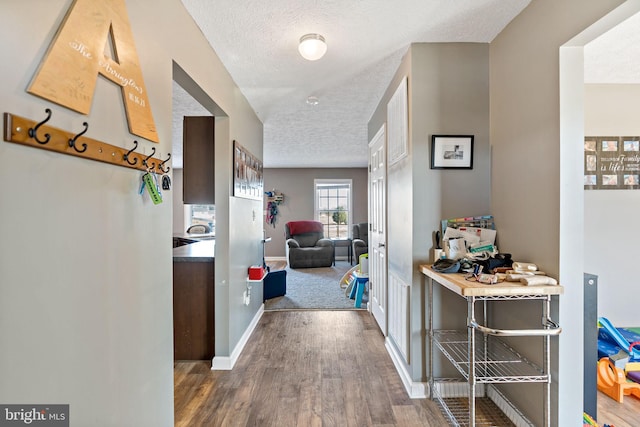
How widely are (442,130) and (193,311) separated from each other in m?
2.42

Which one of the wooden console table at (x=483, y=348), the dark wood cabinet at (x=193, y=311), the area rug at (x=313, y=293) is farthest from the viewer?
the area rug at (x=313, y=293)

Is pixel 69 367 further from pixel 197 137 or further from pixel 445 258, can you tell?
pixel 197 137

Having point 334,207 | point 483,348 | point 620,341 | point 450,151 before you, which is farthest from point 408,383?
point 334,207

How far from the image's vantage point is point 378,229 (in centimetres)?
331

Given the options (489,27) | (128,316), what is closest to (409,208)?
(489,27)

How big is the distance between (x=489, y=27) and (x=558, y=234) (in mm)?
1319

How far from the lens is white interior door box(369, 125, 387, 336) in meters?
3.01

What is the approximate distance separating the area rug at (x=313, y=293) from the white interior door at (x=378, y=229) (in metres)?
0.64

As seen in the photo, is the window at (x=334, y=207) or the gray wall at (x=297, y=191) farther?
the window at (x=334, y=207)

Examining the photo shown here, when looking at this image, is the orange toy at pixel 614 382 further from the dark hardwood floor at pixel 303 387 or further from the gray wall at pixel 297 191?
the gray wall at pixel 297 191

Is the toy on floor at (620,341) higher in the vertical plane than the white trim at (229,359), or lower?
higher

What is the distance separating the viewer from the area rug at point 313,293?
13.2ft

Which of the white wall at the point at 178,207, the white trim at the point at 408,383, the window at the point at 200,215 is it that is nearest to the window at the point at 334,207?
the window at the point at 200,215

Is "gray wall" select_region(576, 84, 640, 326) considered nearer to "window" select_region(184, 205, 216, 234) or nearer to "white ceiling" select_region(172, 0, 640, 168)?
"white ceiling" select_region(172, 0, 640, 168)
